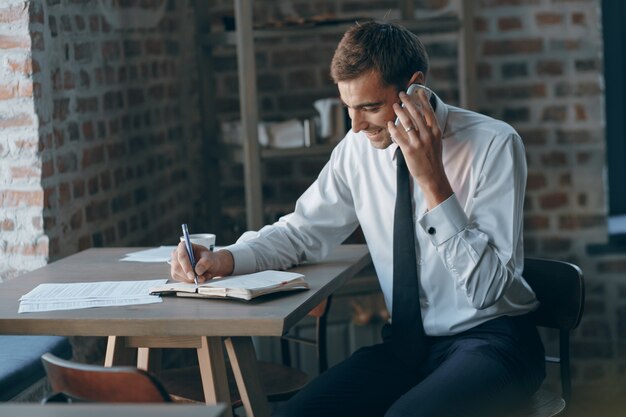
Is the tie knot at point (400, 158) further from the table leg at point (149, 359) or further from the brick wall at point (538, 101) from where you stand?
the brick wall at point (538, 101)

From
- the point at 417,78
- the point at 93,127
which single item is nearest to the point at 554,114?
the point at 417,78

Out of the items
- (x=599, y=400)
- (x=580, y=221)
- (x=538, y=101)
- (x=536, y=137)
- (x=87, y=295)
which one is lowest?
(x=599, y=400)

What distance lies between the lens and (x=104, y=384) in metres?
1.77

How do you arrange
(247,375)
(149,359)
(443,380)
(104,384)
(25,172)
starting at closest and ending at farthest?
(104,384), (443,380), (247,375), (149,359), (25,172)

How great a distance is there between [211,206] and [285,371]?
1454 mm

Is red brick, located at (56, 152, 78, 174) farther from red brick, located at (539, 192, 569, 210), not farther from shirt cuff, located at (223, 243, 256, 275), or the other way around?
red brick, located at (539, 192, 569, 210)

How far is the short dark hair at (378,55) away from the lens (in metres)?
2.44

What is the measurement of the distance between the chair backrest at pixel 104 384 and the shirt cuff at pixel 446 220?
2.65 feet

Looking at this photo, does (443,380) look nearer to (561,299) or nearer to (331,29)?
(561,299)

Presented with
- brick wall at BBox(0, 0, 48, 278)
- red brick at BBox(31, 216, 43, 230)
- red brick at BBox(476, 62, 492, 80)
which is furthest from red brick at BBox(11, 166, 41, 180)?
red brick at BBox(476, 62, 492, 80)

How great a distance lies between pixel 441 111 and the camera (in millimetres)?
2525

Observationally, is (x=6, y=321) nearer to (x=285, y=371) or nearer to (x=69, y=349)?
(x=69, y=349)

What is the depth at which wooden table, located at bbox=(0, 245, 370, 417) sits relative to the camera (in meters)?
2.07

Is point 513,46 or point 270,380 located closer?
point 270,380
